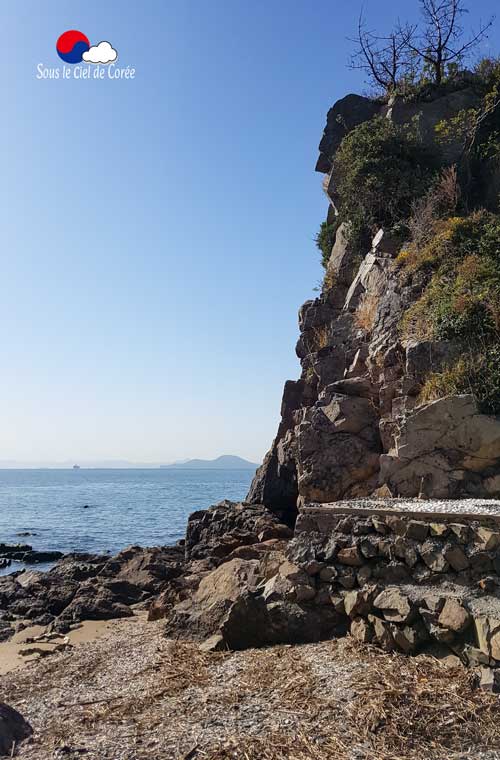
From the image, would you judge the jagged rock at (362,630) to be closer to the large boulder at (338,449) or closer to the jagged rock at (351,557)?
the jagged rock at (351,557)

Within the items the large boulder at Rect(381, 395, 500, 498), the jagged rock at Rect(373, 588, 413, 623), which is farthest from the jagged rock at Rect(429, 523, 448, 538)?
the large boulder at Rect(381, 395, 500, 498)

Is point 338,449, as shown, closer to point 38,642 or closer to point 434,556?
point 434,556

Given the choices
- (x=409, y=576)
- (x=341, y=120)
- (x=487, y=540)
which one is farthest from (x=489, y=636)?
(x=341, y=120)

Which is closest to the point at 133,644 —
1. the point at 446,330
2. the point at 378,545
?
the point at 378,545

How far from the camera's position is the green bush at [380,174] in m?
17.7

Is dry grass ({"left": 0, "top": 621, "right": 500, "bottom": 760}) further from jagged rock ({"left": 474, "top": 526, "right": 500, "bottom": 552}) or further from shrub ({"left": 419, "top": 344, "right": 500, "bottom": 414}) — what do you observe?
shrub ({"left": 419, "top": 344, "right": 500, "bottom": 414})

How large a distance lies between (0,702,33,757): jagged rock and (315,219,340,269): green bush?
1747cm

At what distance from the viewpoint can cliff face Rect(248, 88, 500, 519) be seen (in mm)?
9797

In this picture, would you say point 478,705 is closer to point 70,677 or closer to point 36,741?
point 36,741

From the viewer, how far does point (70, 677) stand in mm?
7652

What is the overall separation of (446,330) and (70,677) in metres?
8.66

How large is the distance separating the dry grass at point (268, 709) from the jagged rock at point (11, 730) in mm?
127

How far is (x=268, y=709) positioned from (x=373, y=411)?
741cm

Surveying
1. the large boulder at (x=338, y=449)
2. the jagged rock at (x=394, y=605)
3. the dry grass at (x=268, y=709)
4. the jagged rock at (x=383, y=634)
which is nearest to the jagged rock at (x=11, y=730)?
the dry grass at (x=268, y=709)
